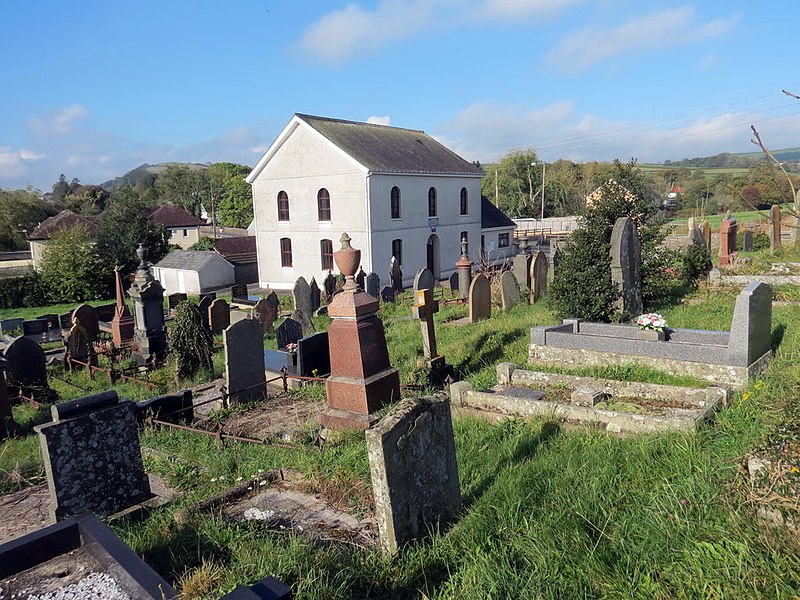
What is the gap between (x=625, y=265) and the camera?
11.6 metres

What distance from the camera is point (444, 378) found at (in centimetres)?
1031

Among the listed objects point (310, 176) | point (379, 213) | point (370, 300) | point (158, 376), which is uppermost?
point (310, 176)

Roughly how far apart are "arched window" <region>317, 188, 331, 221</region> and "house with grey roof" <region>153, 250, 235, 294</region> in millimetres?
6139

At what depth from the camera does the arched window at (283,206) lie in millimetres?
28000

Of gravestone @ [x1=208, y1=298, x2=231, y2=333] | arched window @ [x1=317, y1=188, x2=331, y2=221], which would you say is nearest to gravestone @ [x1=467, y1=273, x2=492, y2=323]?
gravestone @ [x1=208, y1=298, x2=231, y2=333]

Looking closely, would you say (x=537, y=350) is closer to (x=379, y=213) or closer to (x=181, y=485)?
(x=181, y=485)

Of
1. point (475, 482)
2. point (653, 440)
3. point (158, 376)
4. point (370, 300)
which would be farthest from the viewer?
point (158, 376)

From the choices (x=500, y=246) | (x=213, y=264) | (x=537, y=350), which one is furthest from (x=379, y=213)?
(x=537, y=350)

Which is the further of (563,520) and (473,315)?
(473,315)

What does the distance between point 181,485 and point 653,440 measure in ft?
15.3

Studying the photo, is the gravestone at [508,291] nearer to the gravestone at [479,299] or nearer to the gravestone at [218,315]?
the gravestone at [479,299]

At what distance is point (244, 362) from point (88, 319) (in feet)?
A: 28.7

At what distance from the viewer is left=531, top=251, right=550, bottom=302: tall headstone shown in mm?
17469

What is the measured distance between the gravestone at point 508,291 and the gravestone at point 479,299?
964mm
